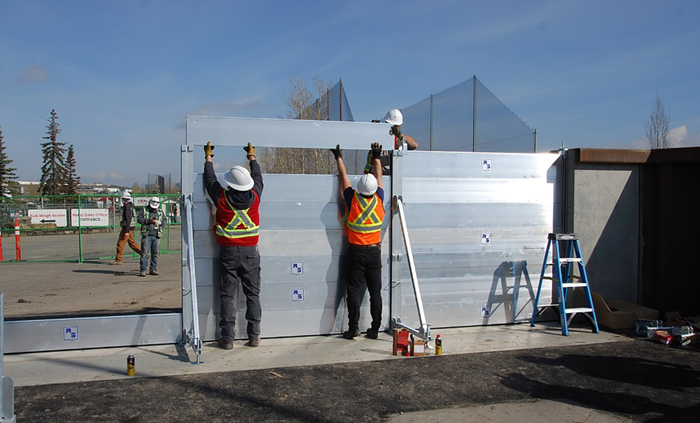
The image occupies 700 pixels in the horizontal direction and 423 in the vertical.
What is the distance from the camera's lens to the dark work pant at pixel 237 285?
20.0 feet

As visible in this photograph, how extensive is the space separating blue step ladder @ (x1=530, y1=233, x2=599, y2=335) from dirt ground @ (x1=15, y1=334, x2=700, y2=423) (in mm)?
1070

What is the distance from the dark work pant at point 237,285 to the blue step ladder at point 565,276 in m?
3.94

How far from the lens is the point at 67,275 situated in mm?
12867

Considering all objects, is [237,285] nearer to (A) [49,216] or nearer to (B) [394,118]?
(B) [394,118]

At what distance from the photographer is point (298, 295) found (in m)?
6.64

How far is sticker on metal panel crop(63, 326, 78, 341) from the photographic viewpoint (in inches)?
237

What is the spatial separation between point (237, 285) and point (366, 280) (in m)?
1.64

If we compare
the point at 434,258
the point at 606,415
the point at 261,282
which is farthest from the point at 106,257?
the point at 606,415

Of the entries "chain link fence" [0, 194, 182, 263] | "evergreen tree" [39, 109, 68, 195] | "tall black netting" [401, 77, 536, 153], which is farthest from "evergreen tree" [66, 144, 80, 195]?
"tall black netting" [401, 77, 536, 153]

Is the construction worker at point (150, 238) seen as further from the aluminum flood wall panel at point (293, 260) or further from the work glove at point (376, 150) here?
the work glove at point (376, 150)

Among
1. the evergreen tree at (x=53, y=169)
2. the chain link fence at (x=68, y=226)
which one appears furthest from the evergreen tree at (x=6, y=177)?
the chain link fence at (x=68, y=226)

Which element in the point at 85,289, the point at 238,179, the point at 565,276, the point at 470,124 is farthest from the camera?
the point at 470,124

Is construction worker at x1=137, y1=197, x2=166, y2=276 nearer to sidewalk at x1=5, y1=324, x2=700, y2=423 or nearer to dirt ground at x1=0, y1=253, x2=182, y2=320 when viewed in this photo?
dirt ground at x1=0, y1=253, x2=182, y2=320

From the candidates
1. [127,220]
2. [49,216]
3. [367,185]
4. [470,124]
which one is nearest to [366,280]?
[367,185]
